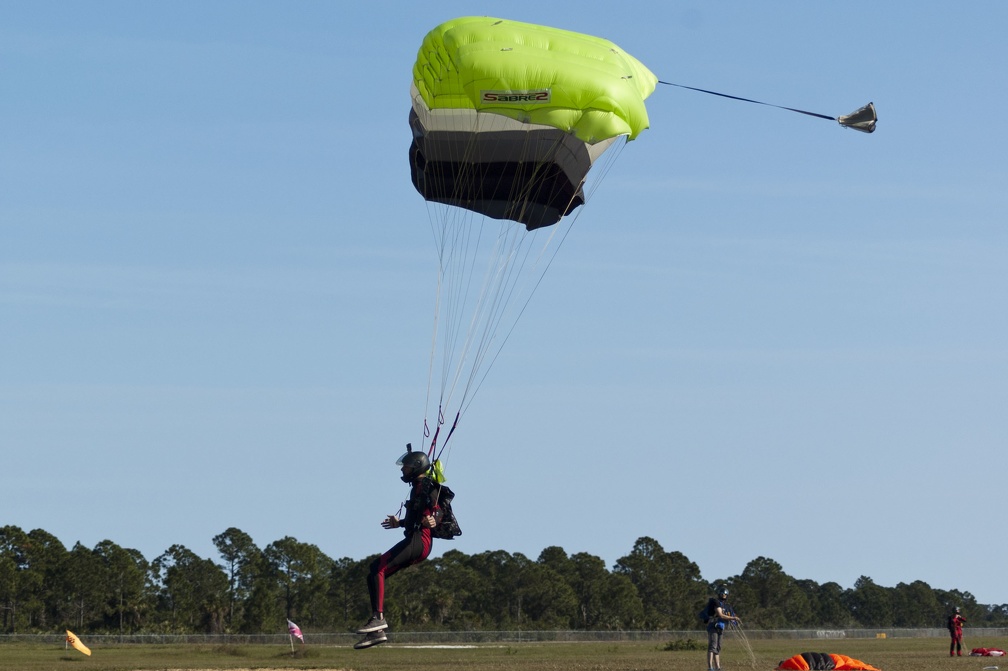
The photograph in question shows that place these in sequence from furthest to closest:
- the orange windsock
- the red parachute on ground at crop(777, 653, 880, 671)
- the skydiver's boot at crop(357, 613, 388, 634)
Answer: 1. the orange windsock
2. the red parachute on ground at crop(777, 653, 880, 671)
3. the skydiver's boot at crop(357, 613, 388, 634)

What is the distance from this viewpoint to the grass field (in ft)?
94.6

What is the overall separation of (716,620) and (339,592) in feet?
161

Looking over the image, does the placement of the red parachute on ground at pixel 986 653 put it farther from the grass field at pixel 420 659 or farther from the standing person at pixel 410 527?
the standing person at pixel 410 527

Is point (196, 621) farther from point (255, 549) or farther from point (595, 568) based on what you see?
point (595, 568)

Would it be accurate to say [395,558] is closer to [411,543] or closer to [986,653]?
[411,543]

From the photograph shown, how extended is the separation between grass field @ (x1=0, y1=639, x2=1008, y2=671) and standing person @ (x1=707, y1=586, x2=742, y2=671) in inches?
106

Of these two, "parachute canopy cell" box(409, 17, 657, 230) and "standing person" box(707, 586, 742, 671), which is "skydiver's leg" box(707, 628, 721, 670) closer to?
"standing person" box(707, 586, 742, 671)

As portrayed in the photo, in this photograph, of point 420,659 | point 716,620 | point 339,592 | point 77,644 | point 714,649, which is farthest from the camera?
point 339,592

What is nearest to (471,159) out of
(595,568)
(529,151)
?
(529,151)

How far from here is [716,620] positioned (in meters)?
24.2

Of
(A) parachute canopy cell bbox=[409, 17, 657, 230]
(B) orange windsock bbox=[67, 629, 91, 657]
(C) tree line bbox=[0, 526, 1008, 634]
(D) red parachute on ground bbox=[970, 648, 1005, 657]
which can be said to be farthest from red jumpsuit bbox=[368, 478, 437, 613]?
(C) tree line bbox=[0, 526, 1008, 634]

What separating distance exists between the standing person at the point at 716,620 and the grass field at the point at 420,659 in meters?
2.70

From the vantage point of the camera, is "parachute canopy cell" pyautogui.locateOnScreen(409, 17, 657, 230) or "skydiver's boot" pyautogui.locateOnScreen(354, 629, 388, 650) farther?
"parachute canopy cell" pyautogui.locateOnScreen(409, 17, 657, 230)

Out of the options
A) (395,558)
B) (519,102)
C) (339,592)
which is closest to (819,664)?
(395,558)
